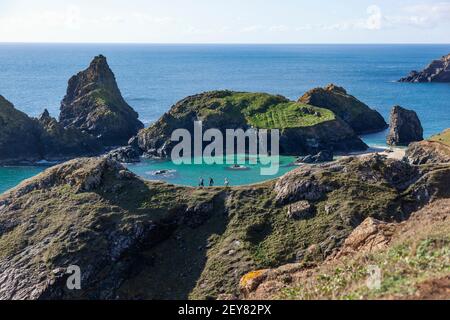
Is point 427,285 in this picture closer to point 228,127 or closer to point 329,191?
point 329,191

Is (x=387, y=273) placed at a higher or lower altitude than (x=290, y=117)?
higher

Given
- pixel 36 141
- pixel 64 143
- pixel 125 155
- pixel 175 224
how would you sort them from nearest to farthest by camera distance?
1. pixel 175 224
2. pixel 125 155
3. pixel 64 143
4. pixel 36 141

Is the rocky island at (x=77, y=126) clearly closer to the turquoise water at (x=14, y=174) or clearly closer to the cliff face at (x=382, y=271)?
the turquoise water at (x=14, y=174)

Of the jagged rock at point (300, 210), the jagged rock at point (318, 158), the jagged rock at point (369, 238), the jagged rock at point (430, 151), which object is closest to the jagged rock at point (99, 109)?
the jagged rock at point (318, 158)

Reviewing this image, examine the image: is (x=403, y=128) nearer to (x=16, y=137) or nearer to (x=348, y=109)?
(x=348, y=109)

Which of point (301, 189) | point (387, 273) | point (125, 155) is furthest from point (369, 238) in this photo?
point (125, 155)

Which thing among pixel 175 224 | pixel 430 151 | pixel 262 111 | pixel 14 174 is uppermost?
pixel 262 111
